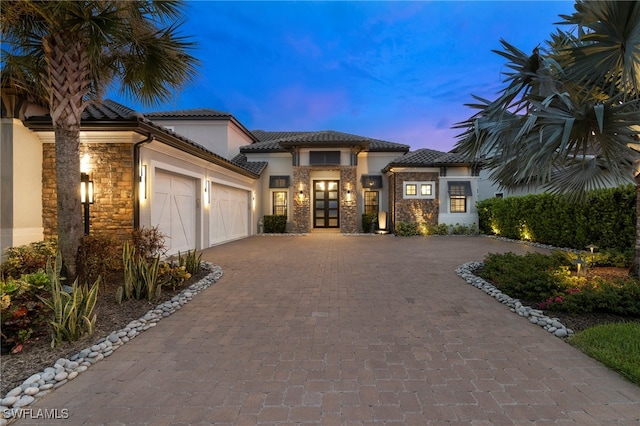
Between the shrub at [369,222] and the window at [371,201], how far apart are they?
2.18 feet

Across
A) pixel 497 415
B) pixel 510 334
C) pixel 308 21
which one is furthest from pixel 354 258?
pixel 308 21

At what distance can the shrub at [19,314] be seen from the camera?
10.3 ft

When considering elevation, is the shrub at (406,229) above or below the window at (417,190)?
below

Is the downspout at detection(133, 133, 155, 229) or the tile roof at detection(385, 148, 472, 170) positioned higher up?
the tile roof at detection(385, 148, 472, 170)

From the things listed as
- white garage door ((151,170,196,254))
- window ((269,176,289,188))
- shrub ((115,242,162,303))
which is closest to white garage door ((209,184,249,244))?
white garage door ((151,170,196,254))

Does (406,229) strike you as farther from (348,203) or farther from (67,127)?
(67,127)

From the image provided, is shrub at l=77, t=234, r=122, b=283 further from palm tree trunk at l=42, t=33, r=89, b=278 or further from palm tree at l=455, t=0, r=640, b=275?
palm tree at l=455, t=0, r=640, b=275

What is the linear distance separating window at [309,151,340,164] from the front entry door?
5.60ft

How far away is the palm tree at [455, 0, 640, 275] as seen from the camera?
3846 mm

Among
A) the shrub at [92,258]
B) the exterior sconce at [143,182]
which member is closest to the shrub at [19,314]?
the shrub at [92,258]

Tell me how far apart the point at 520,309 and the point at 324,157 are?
13299 mm

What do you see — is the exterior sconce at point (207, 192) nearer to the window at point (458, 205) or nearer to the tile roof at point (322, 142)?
the tile roof at point (322, 142)

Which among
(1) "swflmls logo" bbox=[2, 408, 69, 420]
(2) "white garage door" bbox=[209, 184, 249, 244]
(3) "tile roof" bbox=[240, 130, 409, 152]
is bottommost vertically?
(1) "swflmls logo" bbox=[2, 408, 69, 420]

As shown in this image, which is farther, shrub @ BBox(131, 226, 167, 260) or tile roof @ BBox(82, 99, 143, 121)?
tile roof @ BBox(82, 99, 143, 121)
